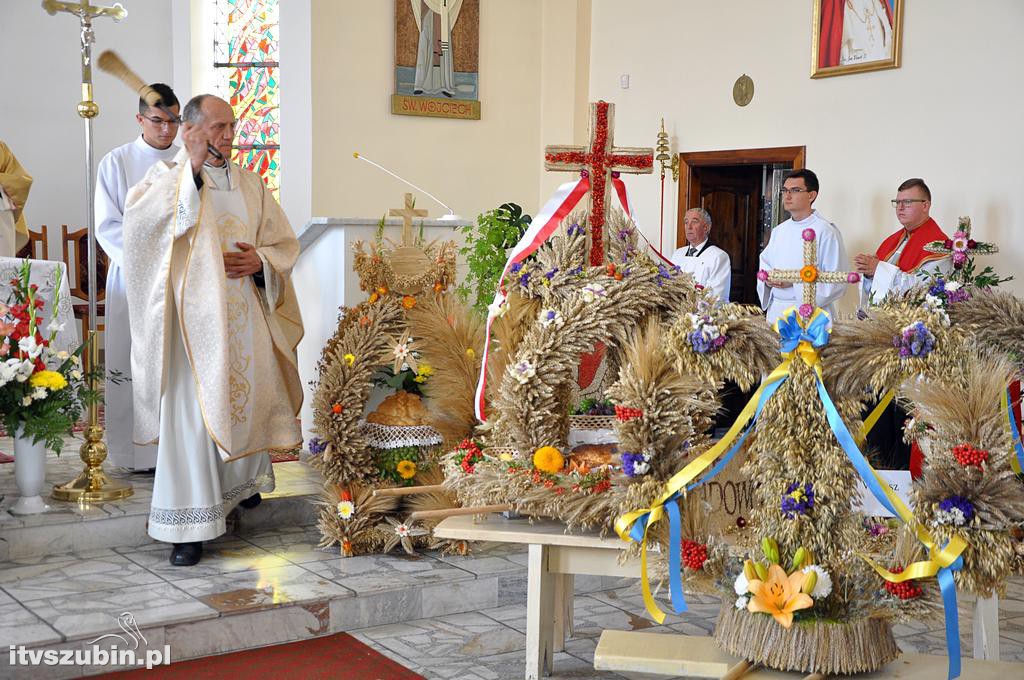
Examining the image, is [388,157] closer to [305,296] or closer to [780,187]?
[780,187]

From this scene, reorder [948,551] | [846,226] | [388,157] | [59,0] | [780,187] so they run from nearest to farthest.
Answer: [948,551] < [59,0] < [846,226] < [780,187] < [388,157]

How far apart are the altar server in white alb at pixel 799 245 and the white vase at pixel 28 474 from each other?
14.4 feet

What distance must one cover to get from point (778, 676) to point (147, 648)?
2253 millimetres

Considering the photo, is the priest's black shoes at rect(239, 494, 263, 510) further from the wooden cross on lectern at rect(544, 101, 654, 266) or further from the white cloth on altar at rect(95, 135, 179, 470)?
the wooden cross on lectern at rect(544, 101, 654, 266)

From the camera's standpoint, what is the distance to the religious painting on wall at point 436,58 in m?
10.7

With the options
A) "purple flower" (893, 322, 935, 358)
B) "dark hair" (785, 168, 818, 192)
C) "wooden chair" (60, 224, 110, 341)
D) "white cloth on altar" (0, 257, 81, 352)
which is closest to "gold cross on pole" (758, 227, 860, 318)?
"purple flower" (893, 322, 935, 358)

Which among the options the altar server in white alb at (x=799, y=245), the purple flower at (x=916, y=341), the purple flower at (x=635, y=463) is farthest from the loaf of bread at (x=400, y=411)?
the altar server in white alb at (x=799, y=245)

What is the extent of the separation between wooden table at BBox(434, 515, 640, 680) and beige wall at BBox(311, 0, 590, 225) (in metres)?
7.30

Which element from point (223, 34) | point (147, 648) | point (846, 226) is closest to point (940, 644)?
point (147, 648)

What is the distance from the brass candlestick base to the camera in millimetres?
5105

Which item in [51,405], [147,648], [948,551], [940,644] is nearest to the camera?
[948,551]

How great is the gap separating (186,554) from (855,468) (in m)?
2.89

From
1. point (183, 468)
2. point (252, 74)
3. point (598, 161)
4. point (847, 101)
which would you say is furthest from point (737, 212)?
point (183, 468)

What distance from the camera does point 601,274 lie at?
3.63m
